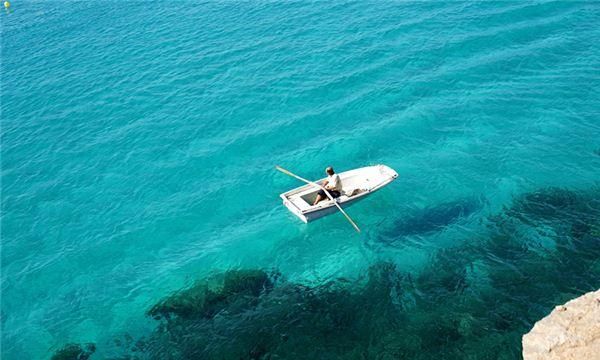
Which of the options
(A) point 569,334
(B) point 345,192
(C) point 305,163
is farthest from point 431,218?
(A) point 569,334

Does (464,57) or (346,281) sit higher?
(464,57)

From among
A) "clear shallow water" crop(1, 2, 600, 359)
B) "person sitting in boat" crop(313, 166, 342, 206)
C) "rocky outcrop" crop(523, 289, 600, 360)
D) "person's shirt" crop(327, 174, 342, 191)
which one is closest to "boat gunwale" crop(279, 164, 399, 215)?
"person sitting in boat" crop(313, 166, 342, 206)

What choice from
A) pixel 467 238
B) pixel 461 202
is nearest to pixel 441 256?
pixel 467 238

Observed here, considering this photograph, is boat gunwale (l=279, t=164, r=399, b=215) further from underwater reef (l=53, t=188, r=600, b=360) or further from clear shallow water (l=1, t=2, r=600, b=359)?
underwater reef (l=53, t=188, r=600, b=360)

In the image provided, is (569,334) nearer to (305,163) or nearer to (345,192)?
(345,192)

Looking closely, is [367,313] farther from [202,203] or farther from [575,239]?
[202,203]

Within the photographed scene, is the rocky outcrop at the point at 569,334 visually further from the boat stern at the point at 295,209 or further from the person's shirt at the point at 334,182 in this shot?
the boat stern at the point at 295,209
